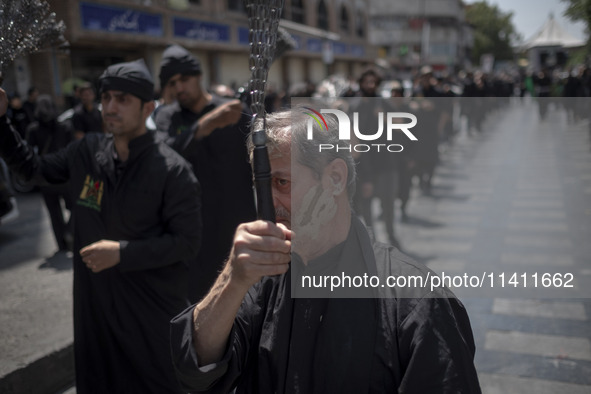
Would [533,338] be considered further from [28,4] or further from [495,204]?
[28,4]

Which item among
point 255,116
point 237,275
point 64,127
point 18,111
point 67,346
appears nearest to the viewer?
point 255,116

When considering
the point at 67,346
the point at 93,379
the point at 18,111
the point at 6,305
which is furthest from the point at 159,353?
the point at 18,111

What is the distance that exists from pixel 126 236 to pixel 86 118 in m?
5.22

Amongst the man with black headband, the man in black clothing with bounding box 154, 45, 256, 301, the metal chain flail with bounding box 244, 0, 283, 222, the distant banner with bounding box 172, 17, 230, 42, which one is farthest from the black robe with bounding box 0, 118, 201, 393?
the distant banner with bounding box 172, 17, 230, 42

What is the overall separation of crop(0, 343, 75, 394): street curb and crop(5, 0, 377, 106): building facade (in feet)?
23.2

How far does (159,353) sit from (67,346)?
1168 mm

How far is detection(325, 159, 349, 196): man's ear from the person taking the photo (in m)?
1.54

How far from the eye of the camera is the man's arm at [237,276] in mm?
1210

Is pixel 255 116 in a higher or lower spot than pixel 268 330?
higher

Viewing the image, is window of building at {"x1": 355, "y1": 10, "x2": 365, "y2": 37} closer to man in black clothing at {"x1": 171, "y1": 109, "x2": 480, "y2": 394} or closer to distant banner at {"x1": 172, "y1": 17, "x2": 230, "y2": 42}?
distant banner at {"x1": 172, "y1": 17, "x2": 230, "y2": 42}

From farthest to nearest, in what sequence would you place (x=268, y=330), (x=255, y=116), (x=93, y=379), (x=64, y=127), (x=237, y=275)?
(x=64, y=127) → (x=93, y=379) → (x=268, y=330) → (x=237, y=275) → (x=255, y=116)

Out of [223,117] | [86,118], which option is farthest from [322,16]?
[223,117]

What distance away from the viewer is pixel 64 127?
7.23 meters

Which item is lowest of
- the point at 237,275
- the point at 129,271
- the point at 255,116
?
the point at 129,271
